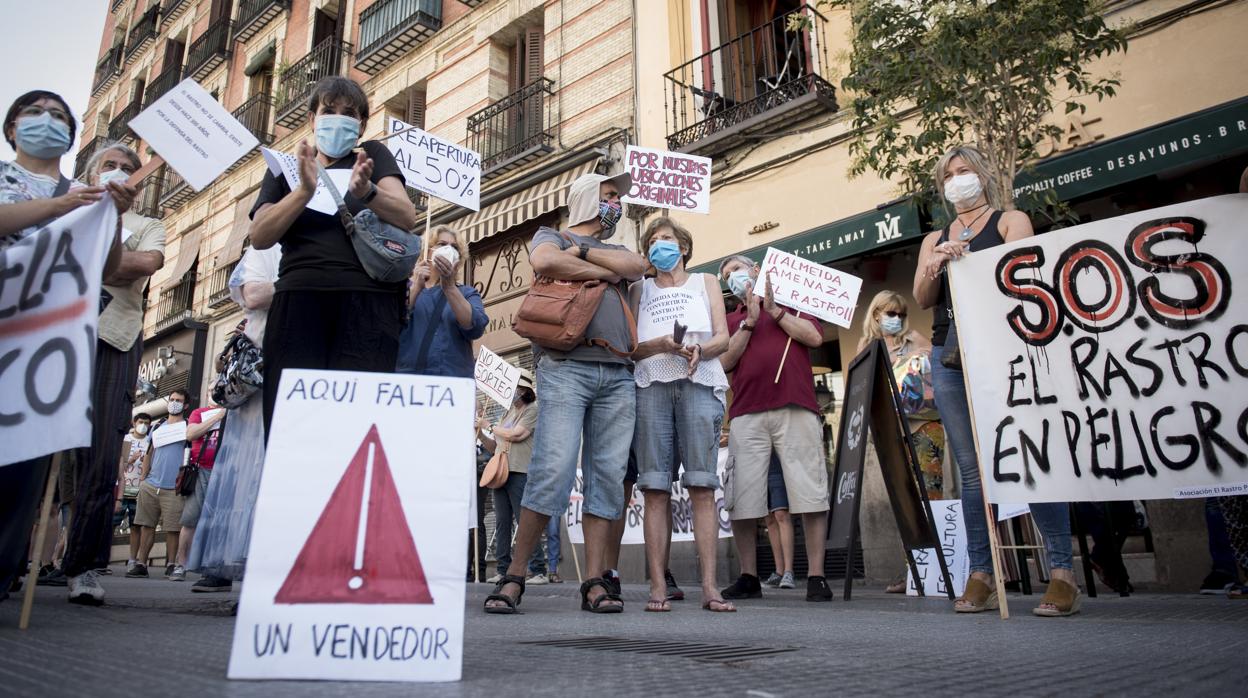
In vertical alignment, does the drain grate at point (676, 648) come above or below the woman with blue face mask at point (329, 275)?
below

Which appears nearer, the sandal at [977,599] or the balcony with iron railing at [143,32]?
the sandal at [977,599]

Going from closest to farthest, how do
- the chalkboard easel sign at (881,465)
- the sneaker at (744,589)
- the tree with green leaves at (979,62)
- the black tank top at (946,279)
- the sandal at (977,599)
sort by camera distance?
the sandal at (977,599), the black tank top at (946,279), the chalkboard easel sign at (881,465), the sneaker at (744,589), the tree with green leaves at (979,62)

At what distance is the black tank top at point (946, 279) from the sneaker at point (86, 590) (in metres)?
3.71

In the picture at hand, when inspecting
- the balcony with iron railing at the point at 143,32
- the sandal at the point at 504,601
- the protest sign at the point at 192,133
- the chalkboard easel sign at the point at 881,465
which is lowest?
the sandal at the point at 504,601

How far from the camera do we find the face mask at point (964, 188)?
150 inches

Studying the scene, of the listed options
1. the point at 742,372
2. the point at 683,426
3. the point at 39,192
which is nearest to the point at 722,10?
the point at 742,372

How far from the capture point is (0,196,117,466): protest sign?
2361mm

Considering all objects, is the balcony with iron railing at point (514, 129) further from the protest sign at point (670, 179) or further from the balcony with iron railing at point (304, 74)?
the protest sign at point (670, 179)

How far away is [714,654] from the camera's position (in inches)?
87.3

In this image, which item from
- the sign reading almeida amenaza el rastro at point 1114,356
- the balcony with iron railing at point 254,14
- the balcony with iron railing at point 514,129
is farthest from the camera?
the balcony with iron railing at point 254,14

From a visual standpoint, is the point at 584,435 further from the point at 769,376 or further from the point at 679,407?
the point at 769,376

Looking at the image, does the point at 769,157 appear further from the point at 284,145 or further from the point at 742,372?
the point at 284,145

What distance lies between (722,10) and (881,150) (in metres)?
5.56

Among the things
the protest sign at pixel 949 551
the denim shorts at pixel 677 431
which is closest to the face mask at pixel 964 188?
the denim shorts at pixel 677 431
